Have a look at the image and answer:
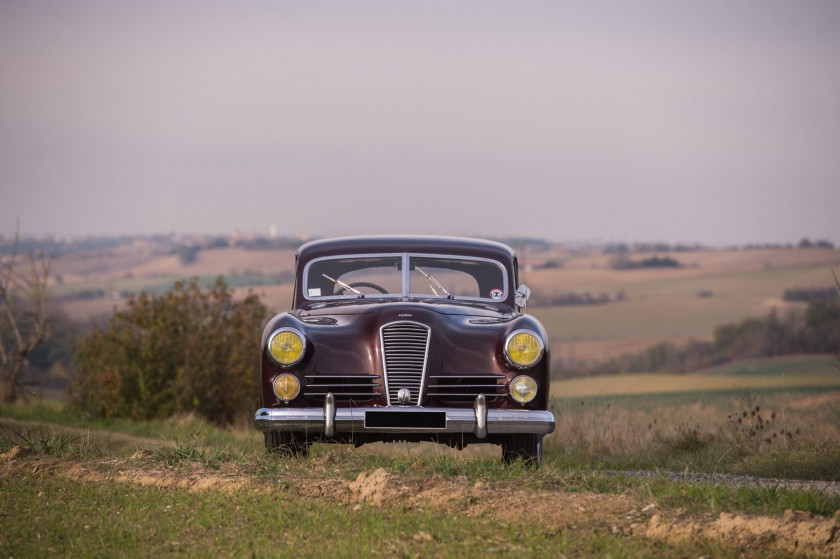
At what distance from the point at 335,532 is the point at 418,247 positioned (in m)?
4.09

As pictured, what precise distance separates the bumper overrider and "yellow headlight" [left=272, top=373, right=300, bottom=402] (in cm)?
20

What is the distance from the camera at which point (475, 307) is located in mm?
9016

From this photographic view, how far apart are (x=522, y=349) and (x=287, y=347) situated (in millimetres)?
1843

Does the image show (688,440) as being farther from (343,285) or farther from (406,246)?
(343,285)

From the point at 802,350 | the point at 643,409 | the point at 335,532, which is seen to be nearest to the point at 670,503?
the point at 335,532

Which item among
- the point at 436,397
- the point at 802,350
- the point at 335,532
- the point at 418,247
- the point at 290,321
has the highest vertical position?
the point at 418,247

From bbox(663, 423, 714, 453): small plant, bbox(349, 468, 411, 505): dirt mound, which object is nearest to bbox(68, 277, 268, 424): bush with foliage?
bbox(663, 423, 714, 453): small plant

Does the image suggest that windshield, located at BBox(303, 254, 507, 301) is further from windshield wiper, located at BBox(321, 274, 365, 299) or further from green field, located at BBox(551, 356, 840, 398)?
green field, located at BBox(551, 356, 840, 398)

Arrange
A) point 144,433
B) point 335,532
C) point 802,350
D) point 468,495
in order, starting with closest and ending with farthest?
1. point 335,532
2. point 468,495
3. point 144,433
4. point 802,350

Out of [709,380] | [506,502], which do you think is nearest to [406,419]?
[506,502]

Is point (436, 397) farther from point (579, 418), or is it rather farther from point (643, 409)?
point (643, 409)

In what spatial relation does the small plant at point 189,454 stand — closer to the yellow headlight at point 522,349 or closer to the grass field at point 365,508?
the grass field at point 365,508

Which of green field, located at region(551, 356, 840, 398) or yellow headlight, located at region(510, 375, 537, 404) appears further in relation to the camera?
green field, located at region(551, 356, 840, 398)

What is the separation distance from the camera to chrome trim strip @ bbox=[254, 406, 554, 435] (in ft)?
25.3
